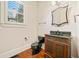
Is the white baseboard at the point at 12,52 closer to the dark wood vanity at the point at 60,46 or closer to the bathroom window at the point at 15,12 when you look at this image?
the bathroom window at the point at 15,12

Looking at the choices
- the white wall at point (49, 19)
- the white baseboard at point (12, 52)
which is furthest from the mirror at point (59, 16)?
the white baseboard at point (12, 52)

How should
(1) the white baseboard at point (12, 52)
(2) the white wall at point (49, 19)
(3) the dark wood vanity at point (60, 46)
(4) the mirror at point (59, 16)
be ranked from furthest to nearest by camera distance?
(4) the mirror at point (59, 16)
(2) the white wall at point (49, 19)
(1) the white baseboard at point (12, 52)
(3) the dark wood vanity at point (60, 46)

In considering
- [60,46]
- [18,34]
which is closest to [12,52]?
[18,34]

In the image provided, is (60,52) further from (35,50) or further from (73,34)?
(35,50)

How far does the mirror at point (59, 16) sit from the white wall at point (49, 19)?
0.16 metres

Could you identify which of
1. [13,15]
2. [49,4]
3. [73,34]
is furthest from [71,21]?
[13,15]

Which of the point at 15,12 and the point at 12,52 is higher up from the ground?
the point at 15,12

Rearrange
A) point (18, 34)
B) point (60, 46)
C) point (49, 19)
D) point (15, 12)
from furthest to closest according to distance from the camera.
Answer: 1. point (49, 19)
2. point (18, 34)
3. point (15, 12)
4. point (60, 46)

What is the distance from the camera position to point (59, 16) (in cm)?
383

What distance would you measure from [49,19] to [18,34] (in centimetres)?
158

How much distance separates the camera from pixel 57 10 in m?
3.97

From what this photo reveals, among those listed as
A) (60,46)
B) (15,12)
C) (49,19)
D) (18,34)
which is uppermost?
(15,12)

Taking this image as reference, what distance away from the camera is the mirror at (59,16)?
3551 mm

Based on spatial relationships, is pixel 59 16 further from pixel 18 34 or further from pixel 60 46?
pixel 18 34
